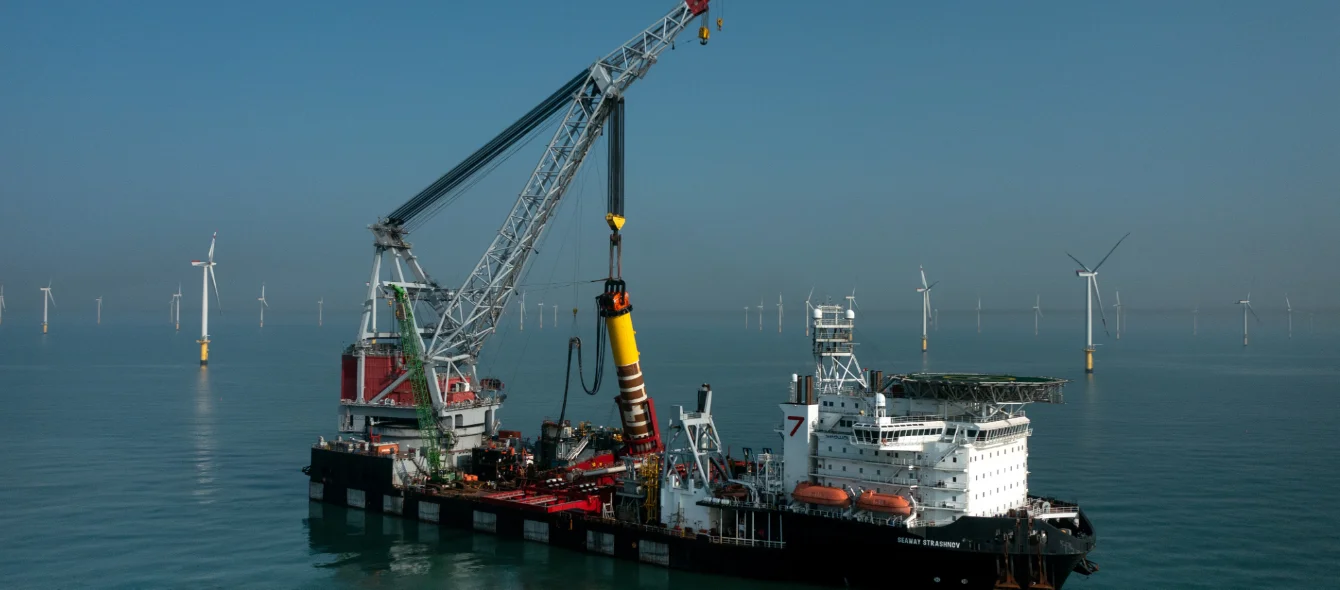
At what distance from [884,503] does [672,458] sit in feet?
36.0

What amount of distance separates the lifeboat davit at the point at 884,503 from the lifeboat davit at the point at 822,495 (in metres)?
0.63

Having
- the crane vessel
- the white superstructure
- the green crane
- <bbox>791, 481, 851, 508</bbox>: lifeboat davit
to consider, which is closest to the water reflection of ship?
the crane vessel

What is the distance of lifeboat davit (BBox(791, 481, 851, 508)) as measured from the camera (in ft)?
122

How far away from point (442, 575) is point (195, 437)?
45.9 m

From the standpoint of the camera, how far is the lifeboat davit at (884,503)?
35688 millimetres

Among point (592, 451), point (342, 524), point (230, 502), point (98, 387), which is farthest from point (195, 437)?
point (98, 387)

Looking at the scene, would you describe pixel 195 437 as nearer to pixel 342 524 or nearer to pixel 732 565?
pixel 342 524

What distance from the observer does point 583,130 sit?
57219 millimetres

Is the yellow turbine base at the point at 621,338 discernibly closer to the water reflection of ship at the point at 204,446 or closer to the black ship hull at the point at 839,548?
the black ship hull at the point at 839,548

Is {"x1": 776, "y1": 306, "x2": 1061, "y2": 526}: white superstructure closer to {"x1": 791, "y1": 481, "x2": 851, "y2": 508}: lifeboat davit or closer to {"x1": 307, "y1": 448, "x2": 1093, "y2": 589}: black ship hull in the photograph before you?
{"x1": 791, "y1": 481, "x2": 851, "y2": 508}: lifeboat davit

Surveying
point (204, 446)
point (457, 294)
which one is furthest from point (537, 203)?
point (204, 446)

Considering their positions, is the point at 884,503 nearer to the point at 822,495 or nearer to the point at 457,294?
the point at 822,495

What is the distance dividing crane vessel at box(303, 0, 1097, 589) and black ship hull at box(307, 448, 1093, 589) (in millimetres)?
78

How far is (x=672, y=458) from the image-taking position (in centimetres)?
4328
